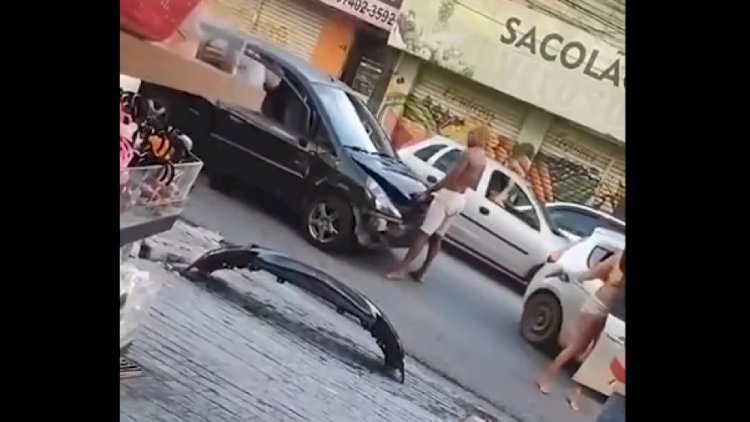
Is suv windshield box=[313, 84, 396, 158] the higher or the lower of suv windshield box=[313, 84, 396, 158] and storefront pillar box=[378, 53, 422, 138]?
the lower

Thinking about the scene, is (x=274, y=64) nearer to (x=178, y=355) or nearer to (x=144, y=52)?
(x=144, y=52)

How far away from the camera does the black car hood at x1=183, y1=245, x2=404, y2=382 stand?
3.53ft

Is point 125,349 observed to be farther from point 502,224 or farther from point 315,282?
point 502,224

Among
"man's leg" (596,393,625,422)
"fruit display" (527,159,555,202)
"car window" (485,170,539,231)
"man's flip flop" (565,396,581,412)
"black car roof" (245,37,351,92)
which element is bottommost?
"man's flip flop" (565,396,581,412)

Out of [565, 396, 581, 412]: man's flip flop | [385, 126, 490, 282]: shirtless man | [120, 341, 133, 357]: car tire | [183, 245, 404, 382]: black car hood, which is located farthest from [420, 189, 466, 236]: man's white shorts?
[120, 341, 133, 357]: car tire

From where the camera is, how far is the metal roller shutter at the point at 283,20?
1061mm

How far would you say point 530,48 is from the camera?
1.07m

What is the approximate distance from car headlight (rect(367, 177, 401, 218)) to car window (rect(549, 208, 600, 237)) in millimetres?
161

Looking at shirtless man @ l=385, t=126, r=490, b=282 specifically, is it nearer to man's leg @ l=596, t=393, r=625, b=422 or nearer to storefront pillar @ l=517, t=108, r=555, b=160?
storefront pillar @ l=517, t=108, r=555, b=160

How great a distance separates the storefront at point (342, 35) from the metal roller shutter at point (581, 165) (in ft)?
0.61

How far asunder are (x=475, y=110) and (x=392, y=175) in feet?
A: 0.35

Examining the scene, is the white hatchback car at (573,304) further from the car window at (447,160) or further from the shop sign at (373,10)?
the shop sign at (373,10)

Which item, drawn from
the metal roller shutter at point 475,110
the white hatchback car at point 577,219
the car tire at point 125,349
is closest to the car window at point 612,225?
the white hatchback car at point 577,219
